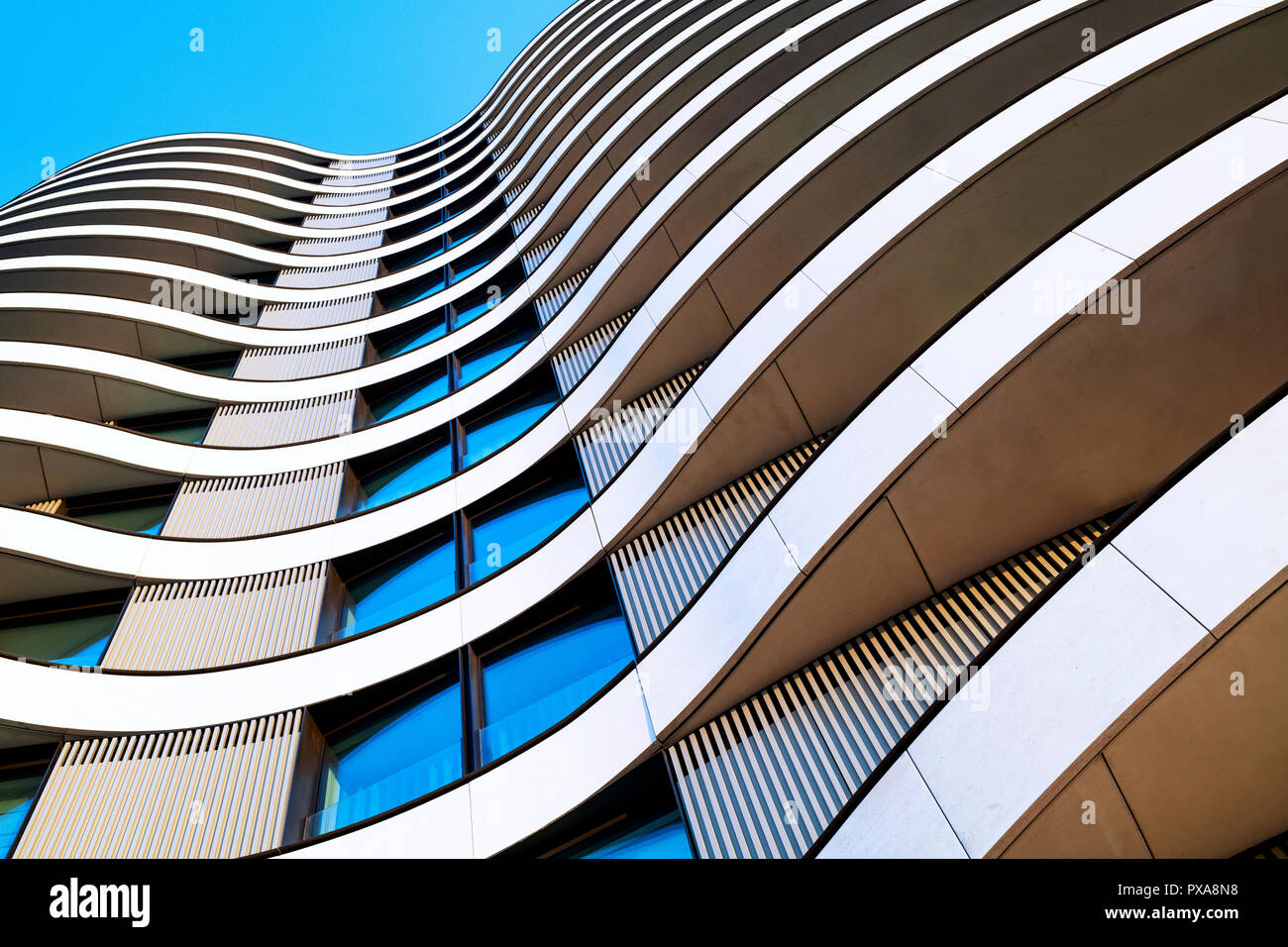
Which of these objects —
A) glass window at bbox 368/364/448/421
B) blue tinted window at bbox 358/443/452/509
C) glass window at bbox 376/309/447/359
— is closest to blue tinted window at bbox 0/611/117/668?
blue tinted window at bbox 358/443/452/509

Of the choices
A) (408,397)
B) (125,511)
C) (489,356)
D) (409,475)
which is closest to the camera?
(125,511)

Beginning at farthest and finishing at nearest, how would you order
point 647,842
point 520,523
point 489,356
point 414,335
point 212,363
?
point 414,335 < point 212,363 < point 489,356 < point 520,523 < point 647,842

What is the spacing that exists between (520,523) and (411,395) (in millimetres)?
7158

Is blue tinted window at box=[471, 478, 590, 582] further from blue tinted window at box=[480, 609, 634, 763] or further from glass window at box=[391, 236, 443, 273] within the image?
glass window at box=[391, 236, 443, 273]

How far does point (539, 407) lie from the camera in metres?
17.8

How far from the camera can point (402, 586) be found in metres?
13.9

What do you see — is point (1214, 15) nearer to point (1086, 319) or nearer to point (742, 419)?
point (1086, 319)

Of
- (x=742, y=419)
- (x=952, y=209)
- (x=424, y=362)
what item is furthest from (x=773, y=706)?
(x=424, y=362)

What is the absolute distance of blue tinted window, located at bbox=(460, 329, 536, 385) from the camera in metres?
20.2

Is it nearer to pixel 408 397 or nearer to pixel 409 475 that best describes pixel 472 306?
pixel 408 397

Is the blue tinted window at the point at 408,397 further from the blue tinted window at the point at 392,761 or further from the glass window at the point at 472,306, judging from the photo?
the blue tinted window at the point at 392,761

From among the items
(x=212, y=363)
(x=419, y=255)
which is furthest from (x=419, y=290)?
(x=212, y=363)

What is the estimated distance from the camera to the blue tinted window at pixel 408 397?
19.7 metres
